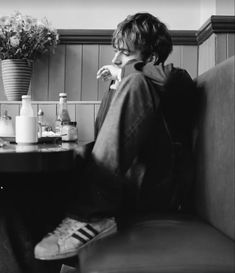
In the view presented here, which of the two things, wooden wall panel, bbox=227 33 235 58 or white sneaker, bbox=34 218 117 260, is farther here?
wooden wall panel, bbox=227 33 235 58

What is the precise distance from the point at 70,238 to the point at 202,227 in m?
0.37

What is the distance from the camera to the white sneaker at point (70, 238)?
3.62 feet

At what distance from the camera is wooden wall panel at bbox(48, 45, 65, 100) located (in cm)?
258

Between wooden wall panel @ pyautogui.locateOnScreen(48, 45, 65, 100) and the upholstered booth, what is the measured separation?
1.32 meters

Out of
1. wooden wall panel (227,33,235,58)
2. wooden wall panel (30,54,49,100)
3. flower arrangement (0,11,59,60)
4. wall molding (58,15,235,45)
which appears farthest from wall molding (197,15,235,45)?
wooden wall panel (30,54,49,100)

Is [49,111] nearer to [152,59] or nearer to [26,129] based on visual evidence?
[152,59]

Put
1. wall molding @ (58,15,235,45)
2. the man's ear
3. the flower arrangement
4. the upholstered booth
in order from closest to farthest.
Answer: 1. the upholstered booth
2. the man's ear
3. the flower arrangement
4. wall molding @ (58,15,235,45)

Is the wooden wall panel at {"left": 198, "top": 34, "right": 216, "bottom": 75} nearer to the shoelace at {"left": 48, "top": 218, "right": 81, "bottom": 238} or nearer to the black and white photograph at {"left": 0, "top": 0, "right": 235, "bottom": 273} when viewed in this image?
the black and white photograph at {"left": 0, "top": 0, "right": 235, "bottom": 273}

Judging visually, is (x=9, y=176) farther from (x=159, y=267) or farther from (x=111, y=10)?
(x=111, y=10)

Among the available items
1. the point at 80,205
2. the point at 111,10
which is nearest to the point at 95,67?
the point at 111,10

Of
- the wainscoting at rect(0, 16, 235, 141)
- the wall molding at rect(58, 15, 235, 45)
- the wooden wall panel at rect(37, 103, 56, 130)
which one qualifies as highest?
the wall molding at rect(58, 15, 235, 45)

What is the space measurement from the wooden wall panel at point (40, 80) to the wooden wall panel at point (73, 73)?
0.41 feet

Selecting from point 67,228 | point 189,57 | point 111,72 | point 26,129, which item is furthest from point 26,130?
point 189,57

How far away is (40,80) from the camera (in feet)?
8.47
